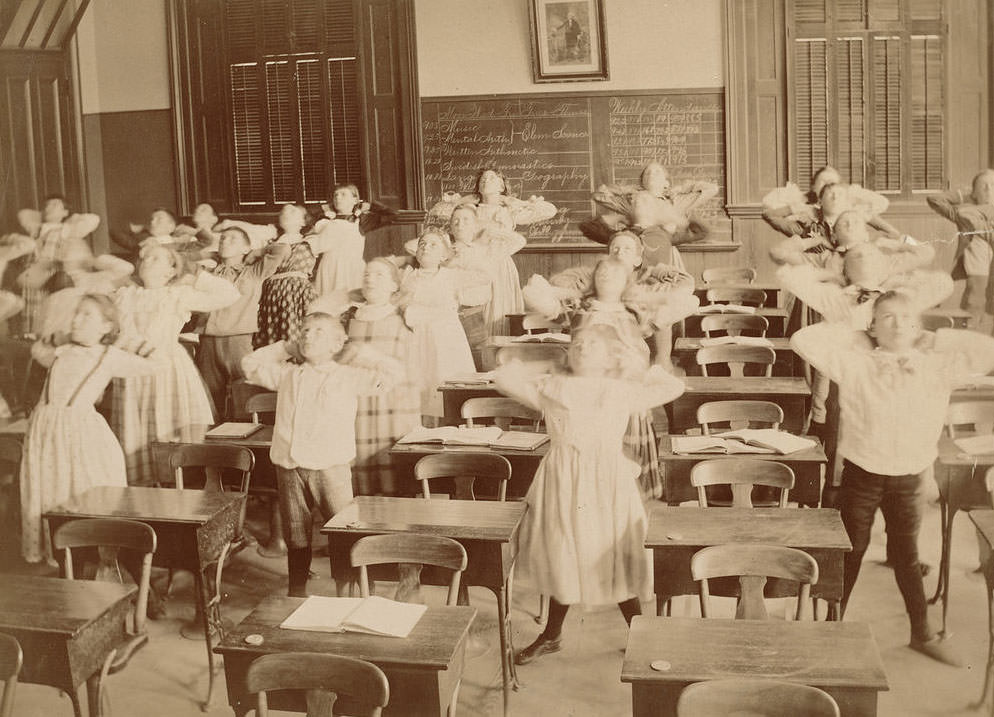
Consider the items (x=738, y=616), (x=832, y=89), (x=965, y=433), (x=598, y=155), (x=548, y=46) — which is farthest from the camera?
(x=598, y=155)

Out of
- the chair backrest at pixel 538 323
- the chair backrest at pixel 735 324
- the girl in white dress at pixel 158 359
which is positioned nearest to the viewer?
the girl in white dress at pixel 158 359

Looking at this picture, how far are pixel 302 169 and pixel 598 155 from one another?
151 centimetres

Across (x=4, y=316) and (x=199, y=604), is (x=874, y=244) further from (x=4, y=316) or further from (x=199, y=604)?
(x=4, y=316)

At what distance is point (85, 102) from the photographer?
4527 mm

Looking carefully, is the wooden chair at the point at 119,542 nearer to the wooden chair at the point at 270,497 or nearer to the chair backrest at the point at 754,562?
the wooden chair at the point at 270,497

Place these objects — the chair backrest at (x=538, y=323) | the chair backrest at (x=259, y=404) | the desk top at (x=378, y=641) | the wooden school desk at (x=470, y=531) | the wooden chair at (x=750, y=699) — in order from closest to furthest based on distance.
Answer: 1. the wooden chair at (x=750, y=699)
2. the desk top at (x=378, y=641)
3. the wooden school desk at (x=470, y=531)
4. the chair backrest at (x=259, y=404)
5. the chair backrest at (x=538, y=323)

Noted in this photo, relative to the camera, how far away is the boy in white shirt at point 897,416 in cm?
397

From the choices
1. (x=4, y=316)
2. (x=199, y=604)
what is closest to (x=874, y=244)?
(x=199, y=604)

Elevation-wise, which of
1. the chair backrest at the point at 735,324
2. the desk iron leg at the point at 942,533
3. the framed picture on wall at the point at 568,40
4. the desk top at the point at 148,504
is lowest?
the desk iron leg at the point at 942,533

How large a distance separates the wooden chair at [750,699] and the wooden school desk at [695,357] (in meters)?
2.82

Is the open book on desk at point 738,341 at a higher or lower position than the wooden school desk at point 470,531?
higher

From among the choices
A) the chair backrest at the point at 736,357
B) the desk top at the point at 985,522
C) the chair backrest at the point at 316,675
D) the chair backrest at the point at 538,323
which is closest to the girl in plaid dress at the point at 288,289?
the chair backrest at the point at 538,323

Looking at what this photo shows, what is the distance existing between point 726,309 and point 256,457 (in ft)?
8.34

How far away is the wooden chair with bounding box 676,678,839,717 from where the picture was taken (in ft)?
8.50
